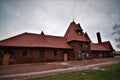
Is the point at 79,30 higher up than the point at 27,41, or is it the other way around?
the point at 79,30

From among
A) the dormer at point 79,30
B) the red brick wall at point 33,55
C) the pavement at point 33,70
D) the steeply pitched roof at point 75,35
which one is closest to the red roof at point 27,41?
the red brick wall at point 33,55

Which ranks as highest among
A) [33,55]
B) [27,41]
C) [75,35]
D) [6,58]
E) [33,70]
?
[75,35]

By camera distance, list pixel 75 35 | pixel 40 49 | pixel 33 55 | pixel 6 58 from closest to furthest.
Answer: pixel 6 58 → pixel 33 55 → pixel 40 49 → pixel 75 35

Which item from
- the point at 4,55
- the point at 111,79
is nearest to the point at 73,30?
the point at 4,55

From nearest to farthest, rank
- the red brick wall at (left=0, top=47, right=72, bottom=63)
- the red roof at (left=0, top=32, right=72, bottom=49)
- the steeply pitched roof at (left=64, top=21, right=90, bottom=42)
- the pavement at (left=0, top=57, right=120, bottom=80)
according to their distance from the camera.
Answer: the pavement at (left=0, top=57, right=120, bottom=80) → the red brick wall at (left=0, top=47, right=72, bottom=63) → the red roof at (left=0, top=32, right=72, bottom=49) → the steeply pitched roof at (left=64, top=21, right=90, bottom=42)

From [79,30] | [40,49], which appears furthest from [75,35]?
[40,49]

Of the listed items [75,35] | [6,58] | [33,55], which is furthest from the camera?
[75,35]

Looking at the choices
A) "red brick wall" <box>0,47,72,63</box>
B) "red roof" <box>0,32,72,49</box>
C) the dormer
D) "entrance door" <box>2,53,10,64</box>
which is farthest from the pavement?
the dormer

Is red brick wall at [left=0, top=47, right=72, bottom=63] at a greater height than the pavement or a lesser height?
greater

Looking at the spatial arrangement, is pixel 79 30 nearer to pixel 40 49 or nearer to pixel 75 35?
pixel 75 35

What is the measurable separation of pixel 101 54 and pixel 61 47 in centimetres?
2240

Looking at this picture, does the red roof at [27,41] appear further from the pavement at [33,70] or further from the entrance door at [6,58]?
the pavement at [33,70]

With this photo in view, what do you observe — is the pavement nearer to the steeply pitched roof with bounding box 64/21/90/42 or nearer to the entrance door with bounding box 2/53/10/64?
the entrance door with bounding box 2/53/10/64

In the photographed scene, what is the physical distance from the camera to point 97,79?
7117 millimetres
